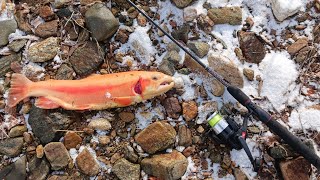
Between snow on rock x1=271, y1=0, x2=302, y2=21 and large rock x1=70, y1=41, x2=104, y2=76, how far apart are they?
2.06 metres

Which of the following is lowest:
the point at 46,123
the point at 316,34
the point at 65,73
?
the point at 46,123

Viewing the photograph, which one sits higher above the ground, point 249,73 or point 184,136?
point 249,73

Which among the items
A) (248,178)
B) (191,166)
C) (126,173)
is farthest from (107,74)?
(248,178)

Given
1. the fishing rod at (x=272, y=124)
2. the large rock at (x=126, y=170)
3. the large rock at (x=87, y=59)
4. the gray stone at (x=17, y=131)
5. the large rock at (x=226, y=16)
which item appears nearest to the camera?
the fishing rod at (x=272, y=124)

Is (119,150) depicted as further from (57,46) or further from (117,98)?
(57,46)

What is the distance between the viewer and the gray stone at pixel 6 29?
4.65m

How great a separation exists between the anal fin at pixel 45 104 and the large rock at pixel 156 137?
3.25 ft

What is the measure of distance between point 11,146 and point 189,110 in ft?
6.54

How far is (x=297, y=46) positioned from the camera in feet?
15.1

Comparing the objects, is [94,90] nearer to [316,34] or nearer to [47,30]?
[47,30]

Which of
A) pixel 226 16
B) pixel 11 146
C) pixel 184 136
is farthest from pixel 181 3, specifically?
pixel 11 146

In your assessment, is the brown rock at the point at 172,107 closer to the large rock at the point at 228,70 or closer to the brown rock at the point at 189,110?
the brown rock at the point at 189,110

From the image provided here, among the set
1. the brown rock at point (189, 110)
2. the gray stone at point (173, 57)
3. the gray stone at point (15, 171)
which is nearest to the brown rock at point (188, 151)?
the brown rock at point (189, 110)

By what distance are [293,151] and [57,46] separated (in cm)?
287
